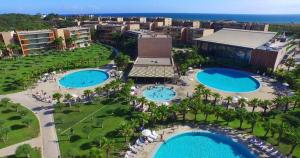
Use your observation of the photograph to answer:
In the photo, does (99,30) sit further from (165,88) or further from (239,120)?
(239,120)

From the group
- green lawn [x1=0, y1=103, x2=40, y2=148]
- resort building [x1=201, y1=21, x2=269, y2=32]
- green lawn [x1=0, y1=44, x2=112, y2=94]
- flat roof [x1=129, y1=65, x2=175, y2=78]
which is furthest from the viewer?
resort building [x1=201, y1=21, x2=269, y2=32]

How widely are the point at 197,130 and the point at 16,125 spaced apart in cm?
3201

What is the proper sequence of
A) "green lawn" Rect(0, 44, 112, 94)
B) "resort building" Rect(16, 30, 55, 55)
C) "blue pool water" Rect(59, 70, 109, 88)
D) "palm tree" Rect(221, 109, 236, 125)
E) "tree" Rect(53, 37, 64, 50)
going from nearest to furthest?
"palm tree" Rect(221, 109, 236, 125) → "green lawn" Rect(0, 44, 112, 94) → "blue pool water" Rect(59, 70, 109, 88) → "resort building" Rect(16, 30, 55, 55) → "tree" Rect(53, 37, 64, 50)

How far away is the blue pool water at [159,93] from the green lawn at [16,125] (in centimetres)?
2388

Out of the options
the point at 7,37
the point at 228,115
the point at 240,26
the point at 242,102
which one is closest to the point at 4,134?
the point at 228,115

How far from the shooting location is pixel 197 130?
38594 mm


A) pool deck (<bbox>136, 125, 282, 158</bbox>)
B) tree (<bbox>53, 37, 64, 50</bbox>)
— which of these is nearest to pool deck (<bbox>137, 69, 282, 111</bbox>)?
pool deck (<bbox>136, 125, 282, 158</bbox>)

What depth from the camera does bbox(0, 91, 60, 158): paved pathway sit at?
33062 mm

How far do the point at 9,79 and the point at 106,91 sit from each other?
31847 millimetres

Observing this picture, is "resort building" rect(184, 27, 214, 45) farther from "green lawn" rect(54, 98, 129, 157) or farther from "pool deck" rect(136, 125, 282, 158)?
"pool deck" rect(136, 125, 282, 158)

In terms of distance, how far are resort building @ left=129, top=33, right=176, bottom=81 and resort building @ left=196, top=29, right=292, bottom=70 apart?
18739 mm

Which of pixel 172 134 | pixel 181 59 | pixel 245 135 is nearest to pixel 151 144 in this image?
pixel 172 134

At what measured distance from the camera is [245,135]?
36.9 m

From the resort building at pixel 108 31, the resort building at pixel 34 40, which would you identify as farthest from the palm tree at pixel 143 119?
the resort building at pixel 108 31
